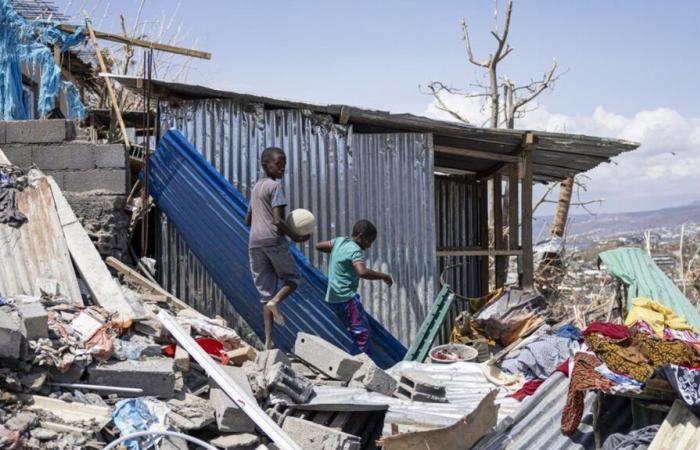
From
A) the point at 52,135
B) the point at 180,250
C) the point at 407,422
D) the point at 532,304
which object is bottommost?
the point at 407,422

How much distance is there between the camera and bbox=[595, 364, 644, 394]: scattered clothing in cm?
462

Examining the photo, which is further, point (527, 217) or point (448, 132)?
point (527, 217)

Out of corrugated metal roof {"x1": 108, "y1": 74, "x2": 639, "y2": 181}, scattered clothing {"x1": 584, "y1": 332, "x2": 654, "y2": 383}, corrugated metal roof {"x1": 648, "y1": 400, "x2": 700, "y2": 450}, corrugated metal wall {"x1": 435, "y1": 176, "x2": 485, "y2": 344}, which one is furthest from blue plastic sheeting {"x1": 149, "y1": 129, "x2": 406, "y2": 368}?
corrugated metal wall {"x1": 435, "y1": 176, "x2": 485, "y2": 344}

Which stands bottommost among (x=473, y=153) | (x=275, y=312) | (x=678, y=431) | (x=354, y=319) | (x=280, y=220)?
(x=678, y=431)

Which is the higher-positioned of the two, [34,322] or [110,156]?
[110,156]

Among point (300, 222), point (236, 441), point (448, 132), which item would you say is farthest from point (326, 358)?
point (448, 132)

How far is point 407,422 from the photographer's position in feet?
17.7

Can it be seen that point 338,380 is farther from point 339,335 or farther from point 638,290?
point 638,290

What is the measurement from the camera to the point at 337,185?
7832mm

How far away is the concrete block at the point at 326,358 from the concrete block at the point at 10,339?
2.32 meters

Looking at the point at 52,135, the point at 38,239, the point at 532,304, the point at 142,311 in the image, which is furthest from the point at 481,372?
the point at 52,135

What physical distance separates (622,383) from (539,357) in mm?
1804

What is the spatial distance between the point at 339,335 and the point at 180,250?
6.05ft

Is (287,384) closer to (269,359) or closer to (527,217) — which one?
(269,359)
